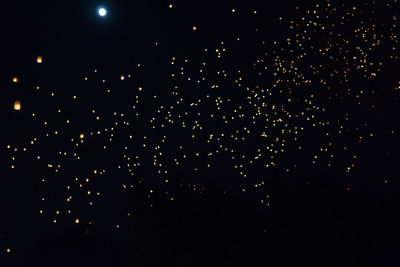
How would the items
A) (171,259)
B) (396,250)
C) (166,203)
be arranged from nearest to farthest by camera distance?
(396,250)
(171,259)
(166,203)

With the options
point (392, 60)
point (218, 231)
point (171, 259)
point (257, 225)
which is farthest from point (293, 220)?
point (392, 60)

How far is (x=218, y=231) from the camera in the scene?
Result: 982 cm

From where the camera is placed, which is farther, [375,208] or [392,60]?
[375,208]

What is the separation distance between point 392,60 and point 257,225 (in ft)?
13.0

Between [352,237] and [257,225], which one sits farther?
[257,225]

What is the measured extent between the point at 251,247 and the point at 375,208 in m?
2.55

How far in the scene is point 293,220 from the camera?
1002cm

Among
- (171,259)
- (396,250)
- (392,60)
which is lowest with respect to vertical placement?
(396,250)

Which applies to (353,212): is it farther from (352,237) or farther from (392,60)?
(392,60)

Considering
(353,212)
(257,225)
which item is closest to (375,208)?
(353,212)

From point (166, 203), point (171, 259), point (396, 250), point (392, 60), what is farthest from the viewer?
point (166, 203)

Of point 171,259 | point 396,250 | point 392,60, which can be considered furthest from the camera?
point 171,259

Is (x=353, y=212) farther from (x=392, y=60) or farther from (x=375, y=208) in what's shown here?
(x=392, y=60)

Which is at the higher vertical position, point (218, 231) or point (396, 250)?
point (218, 231)
